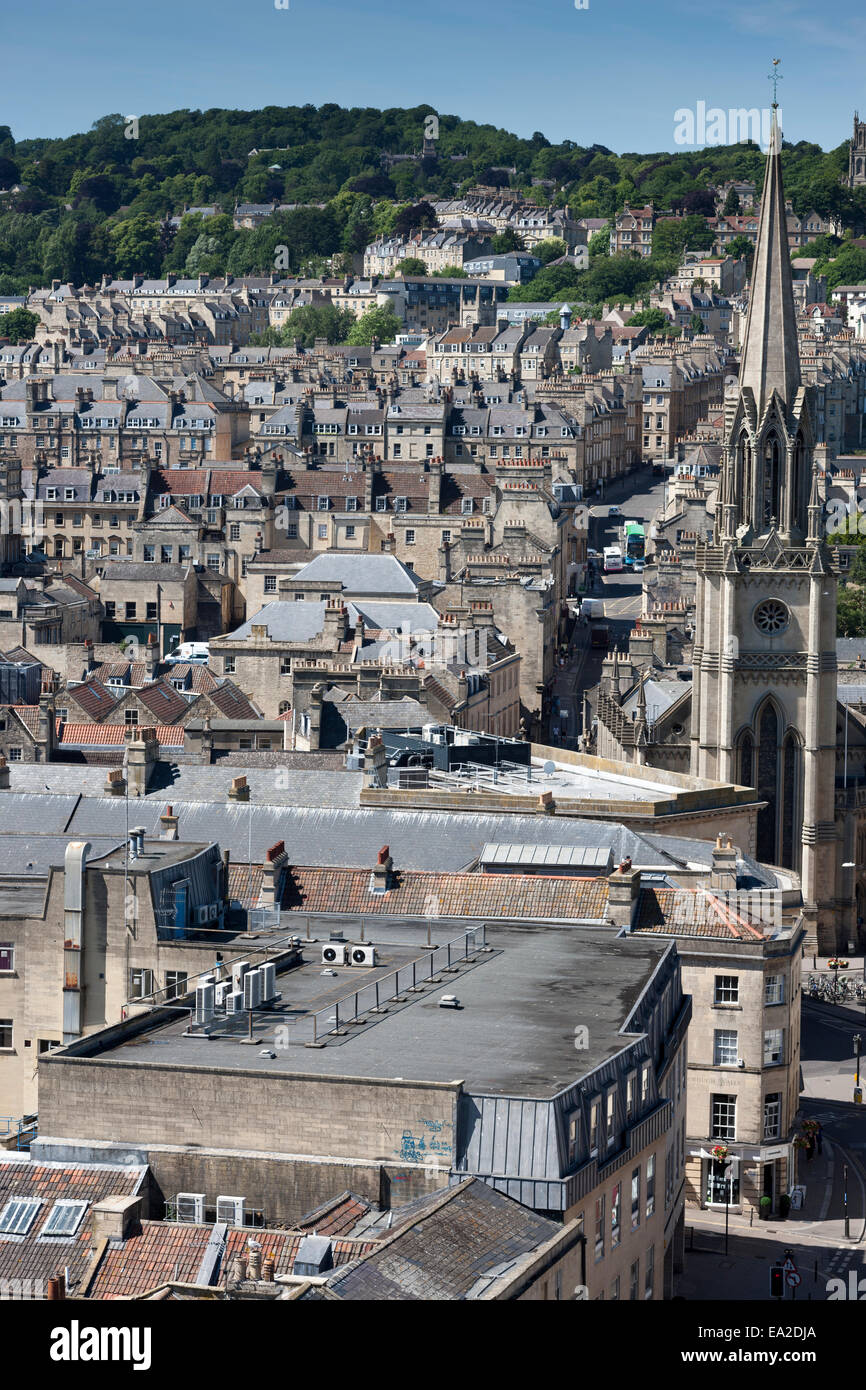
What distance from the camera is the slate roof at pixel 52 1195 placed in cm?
3606

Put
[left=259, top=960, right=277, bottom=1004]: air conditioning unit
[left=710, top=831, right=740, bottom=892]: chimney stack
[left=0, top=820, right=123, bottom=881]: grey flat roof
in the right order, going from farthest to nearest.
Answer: [left=710, top=831, right=740, bottom=892]: chimney stack
[left=0, top=820, right=123, bottom=881]: grey flat roof
[left=259, top=960, right=277, bottom=1004]: air conditioning unit

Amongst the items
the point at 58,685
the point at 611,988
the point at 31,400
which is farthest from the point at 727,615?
the point at 31,400

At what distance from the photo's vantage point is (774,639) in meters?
85.0

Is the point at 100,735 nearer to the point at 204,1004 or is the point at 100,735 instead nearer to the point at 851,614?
the point at 204,1004

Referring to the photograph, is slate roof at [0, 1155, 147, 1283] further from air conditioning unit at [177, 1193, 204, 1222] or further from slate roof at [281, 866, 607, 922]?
slate roof at [281, 866, 607, 922]

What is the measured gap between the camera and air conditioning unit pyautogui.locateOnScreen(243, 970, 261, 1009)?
145 feet

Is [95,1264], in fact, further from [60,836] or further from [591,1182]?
[60,836]

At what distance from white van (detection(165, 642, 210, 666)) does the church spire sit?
96.5ft

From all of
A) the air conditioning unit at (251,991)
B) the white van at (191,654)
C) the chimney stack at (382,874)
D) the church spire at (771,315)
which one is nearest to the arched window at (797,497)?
the church spire at (771,315)

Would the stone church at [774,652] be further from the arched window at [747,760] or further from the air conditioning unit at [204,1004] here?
the air conditioning unit at [204,1004]

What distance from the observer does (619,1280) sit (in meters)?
41.6

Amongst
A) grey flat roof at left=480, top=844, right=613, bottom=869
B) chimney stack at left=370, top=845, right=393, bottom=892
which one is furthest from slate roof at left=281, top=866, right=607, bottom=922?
grey flat roof at left=480, top=844, right=613, bottom=869

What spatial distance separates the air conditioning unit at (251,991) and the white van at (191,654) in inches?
2472

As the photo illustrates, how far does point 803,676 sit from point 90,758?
2232 cm
